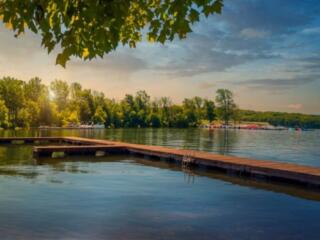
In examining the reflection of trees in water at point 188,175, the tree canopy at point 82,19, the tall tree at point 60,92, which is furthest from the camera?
the tall tree at point 60,92

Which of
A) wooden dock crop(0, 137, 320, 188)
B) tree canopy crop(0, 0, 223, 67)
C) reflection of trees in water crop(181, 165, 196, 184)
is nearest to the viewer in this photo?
tree canopy crop(0, 0, 223, 67)

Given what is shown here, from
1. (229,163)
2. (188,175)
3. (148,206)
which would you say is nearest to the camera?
(148,206)

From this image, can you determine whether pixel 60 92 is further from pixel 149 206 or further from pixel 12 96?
pixel 149 206

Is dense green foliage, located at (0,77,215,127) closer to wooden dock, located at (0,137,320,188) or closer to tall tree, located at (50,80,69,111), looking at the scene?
tall tree, located at (50,80,69,111)

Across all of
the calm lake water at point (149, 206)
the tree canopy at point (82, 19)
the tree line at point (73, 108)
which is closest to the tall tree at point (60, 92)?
the tree line at point (73, 108)

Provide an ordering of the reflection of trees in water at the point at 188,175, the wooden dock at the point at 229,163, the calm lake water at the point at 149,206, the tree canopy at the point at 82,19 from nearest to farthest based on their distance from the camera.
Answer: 1. the tree canopy at the point at 82,19
2. the calm lake water at the point at 149,206
3. the wooden dock at the point at 229,163
4. the reflection of trees in water at the point at 188,175

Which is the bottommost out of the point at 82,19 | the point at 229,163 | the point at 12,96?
the point at 229,163

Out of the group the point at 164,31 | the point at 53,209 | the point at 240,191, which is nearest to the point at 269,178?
the point at 240,191

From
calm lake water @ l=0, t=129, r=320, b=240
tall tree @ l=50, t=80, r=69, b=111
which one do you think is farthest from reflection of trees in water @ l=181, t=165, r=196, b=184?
tall tree @ l=50, t=80, r=69, b=111

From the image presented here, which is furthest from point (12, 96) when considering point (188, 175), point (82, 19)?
point (82, 19)

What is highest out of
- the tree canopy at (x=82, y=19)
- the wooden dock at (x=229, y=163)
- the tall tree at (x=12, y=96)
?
the tall tree at (x=12, y=96)

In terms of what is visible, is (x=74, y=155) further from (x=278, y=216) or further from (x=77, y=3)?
(x=77, y=3)

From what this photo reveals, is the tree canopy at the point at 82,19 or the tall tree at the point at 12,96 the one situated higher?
the tall tree at the point at 12,96

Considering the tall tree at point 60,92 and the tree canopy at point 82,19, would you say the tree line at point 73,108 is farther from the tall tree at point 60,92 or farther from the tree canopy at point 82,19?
the tree canopy at point 82,19
